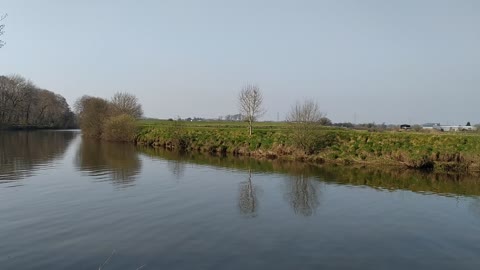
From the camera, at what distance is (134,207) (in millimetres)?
15820

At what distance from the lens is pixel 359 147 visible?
36.9 meters

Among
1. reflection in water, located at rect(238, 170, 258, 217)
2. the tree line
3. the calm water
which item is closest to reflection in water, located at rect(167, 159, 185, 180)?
the calm water

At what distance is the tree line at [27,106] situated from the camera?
96.8m

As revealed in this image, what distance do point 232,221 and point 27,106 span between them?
10735 cm

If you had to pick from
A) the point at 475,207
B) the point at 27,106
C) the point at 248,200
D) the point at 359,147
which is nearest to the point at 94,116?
the point at 27,106

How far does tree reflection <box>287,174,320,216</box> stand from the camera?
54.5 feet

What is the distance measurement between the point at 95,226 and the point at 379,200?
13521 mm

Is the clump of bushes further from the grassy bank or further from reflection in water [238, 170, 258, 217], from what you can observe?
reflection in water [238, 170, 258, 217]

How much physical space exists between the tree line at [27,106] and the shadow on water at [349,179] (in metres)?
83.8

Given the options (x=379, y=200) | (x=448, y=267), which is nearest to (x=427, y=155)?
(x=379, y=200)

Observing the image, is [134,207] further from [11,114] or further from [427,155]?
[11,114]

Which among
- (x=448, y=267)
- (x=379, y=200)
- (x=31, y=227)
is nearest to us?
(x=448, y=267)

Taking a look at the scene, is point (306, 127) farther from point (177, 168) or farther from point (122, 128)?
point (122, 128)

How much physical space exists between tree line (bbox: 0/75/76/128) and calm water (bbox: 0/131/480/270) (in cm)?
8421
